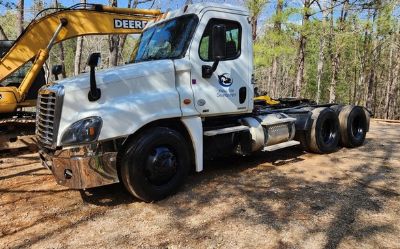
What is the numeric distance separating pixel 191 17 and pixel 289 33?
1716cm

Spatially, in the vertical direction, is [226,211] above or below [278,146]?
below

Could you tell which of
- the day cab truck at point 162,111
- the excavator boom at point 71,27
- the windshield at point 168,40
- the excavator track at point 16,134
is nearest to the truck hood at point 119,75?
the day cab truck at point 162,111

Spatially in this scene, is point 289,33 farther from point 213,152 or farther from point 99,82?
point 99,82

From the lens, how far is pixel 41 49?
8.58m

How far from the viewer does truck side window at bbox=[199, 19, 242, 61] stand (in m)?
5.89

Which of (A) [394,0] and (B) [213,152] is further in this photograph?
(A) [394,0]

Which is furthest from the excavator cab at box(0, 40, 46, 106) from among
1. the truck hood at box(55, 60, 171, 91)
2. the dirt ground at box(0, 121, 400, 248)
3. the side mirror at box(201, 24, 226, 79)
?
the side mirror at box(201, 24, 226, 79)

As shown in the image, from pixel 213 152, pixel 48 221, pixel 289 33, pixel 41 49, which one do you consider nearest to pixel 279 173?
pixel 213 152

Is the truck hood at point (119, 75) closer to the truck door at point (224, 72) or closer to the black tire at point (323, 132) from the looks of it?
Result: the truck door at point (224, 72)

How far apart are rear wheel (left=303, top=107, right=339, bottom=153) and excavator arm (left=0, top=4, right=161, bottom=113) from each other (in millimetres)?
4282

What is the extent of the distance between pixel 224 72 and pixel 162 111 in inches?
57.0

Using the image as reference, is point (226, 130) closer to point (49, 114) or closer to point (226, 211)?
point (226, 211)

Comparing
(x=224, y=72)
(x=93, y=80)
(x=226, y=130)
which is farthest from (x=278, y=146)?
(x=93, y=80)

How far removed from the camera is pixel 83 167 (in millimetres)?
4727
